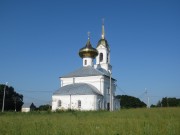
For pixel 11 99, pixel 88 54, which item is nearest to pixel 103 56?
pixel 88 54

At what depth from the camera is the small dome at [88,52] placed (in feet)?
155

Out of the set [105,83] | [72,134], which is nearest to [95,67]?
[105,83]

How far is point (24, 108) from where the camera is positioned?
75.5m

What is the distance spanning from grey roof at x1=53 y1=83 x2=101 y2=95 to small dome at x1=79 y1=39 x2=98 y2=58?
281 inches

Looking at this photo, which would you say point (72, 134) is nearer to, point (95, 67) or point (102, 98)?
point (102, 98)

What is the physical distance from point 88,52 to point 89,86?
828cm

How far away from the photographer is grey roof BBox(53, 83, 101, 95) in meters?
39.6

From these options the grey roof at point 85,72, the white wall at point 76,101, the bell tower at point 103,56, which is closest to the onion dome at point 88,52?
the bell tower at point 103,56

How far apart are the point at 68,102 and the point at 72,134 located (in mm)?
33578

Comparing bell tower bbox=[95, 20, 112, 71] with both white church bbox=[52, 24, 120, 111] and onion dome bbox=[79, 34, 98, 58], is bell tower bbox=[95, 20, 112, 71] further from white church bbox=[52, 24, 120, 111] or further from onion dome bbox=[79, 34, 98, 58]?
onion dome bbox=[79, 34, 98, 58]

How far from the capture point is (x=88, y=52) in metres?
47.2

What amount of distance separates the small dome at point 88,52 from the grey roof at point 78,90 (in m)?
7.13

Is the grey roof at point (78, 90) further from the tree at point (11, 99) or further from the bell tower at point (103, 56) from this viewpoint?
the tree at point (11, 99)

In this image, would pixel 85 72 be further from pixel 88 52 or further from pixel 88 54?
pixel 88 52
